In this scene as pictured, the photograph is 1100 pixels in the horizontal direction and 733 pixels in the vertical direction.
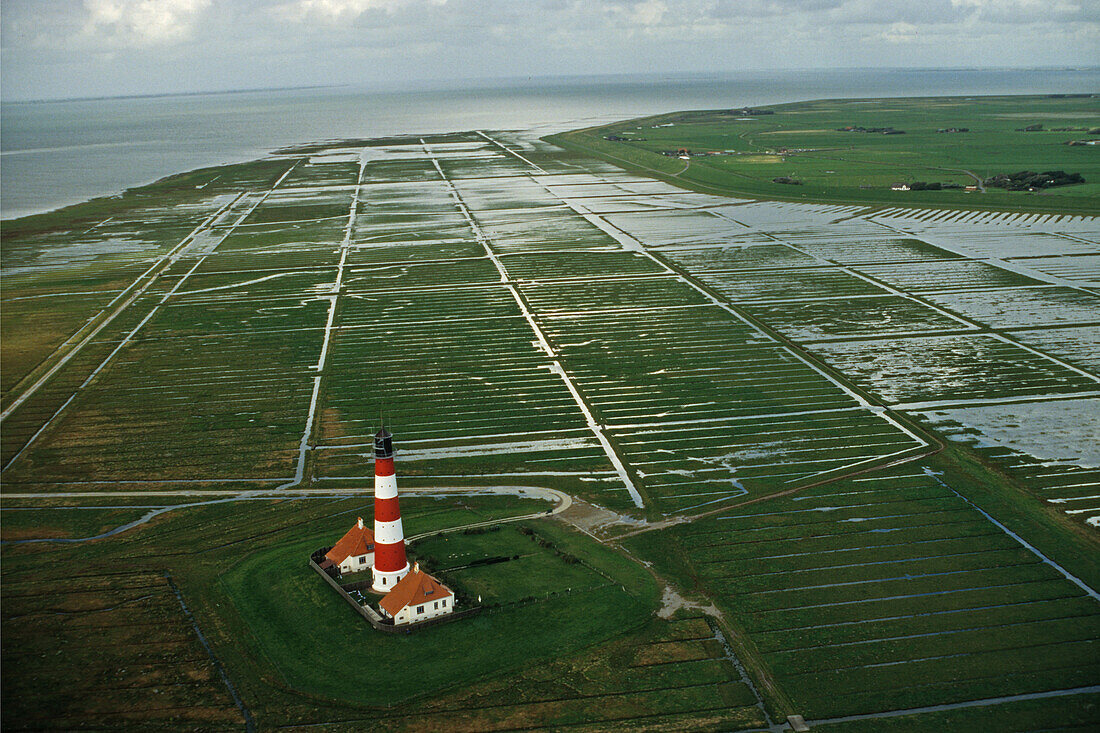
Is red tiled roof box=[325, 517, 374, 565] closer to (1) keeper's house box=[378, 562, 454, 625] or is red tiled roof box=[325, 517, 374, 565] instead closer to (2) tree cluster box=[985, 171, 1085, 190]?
(1) keeper's house box=[378, 562, 454, 625]

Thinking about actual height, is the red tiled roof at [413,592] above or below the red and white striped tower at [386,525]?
below

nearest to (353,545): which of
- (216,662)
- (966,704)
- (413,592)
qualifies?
(413,592)

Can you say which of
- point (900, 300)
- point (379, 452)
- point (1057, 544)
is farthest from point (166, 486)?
point (900, 300)

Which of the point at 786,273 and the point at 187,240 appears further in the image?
the point at 187,240

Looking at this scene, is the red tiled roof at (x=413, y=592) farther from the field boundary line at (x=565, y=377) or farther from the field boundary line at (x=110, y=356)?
the field boundary line at (x=110, y=356)

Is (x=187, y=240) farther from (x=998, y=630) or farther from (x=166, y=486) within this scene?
(x=998, y=630)

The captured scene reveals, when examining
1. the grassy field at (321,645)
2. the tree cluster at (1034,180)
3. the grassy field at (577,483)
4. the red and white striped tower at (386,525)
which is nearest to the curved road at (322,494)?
the grassy field at (577,483)
